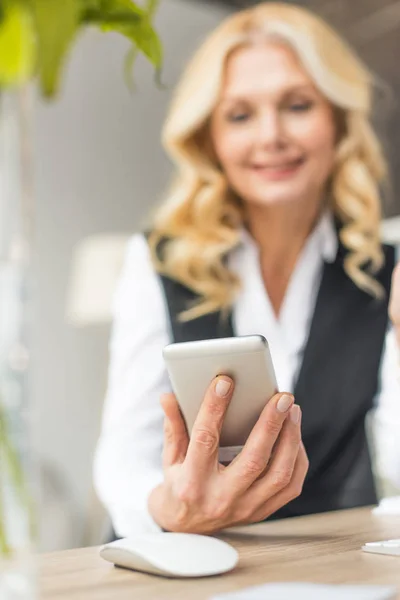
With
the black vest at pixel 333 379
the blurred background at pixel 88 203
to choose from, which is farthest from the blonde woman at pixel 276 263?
the blurred background at pixel 88 203

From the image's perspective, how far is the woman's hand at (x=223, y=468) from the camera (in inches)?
29.1

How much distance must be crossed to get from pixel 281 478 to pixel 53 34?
50cm

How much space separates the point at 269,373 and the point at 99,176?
5.58ft

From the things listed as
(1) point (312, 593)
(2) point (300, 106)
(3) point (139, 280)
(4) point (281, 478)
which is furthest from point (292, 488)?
(2) point (300, 106)

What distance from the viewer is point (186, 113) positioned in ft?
5.39

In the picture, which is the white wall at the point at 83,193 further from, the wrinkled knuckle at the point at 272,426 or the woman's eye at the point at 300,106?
the wrinkled knuckle at the point at 272,426

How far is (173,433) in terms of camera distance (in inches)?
32.4

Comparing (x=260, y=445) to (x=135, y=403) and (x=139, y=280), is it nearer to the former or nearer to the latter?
(x=135, y=403)

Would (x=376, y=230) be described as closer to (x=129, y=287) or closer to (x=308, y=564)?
(x=129, y=287)

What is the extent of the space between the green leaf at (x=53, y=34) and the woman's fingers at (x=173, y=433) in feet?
1.37

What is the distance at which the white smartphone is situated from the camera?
719 millimetres

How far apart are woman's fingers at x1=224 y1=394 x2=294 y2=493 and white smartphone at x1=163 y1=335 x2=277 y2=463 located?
0.01 m

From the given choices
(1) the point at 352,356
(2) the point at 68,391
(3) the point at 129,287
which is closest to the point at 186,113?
(3) the point at 129,287

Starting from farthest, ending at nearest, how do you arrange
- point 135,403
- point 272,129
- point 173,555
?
point 272,129
point 135,403
point 173,555
